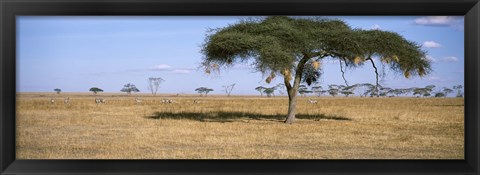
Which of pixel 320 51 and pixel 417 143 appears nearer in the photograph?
pixel 417 143

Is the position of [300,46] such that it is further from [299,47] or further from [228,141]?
[228,141]

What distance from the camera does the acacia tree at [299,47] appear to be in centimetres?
1193

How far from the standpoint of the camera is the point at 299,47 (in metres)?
12.4

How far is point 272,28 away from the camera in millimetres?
12469

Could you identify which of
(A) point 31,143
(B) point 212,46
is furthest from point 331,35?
(A) point 31,143

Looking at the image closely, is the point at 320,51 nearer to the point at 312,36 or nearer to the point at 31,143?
the point at 312,36

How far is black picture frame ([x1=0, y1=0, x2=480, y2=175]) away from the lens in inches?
187

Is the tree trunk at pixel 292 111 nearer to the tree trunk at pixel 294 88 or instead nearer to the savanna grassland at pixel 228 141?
the tree trunk at pixel 294 88

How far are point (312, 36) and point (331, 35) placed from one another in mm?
524
